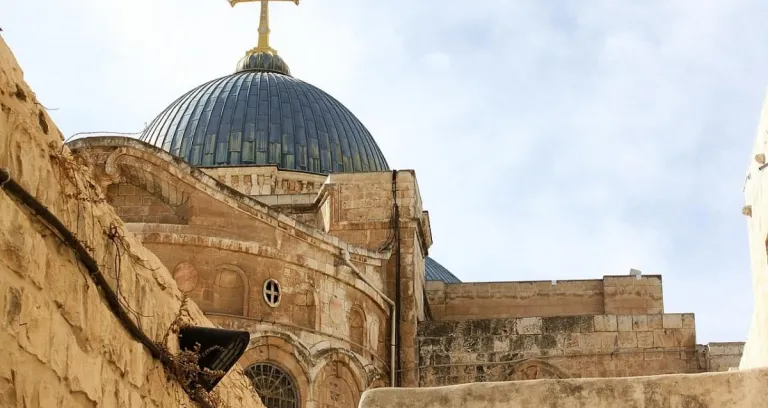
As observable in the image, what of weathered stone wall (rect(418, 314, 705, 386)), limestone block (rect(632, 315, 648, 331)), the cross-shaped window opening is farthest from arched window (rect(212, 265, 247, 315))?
limestone block (rect(632, 315, 648, 331))

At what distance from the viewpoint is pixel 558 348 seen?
21938 mm

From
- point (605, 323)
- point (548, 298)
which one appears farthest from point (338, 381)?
point (548, 298)

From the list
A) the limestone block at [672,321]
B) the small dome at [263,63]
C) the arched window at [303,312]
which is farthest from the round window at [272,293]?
the small dome at [263,63]

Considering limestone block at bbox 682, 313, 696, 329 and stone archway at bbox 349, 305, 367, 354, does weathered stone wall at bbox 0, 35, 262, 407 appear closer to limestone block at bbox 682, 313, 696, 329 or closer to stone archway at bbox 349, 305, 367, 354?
stone archway at bbox 349, 305, 367, 354

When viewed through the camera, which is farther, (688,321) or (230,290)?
(688,321)

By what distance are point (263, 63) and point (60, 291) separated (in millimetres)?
25334

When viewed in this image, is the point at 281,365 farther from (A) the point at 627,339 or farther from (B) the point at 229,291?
(A) the point at 627,339

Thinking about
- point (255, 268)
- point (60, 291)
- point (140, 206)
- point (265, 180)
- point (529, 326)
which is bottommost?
point (60, 291)

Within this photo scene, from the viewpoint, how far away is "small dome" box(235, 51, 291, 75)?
31156 mm

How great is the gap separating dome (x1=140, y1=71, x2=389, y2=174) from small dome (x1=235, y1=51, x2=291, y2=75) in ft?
4.31

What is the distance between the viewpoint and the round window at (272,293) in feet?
65.1

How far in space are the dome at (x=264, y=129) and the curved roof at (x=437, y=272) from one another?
2.73 m

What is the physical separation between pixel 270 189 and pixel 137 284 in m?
19.7

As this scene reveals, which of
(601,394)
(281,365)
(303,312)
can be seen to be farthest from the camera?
(303,312)
